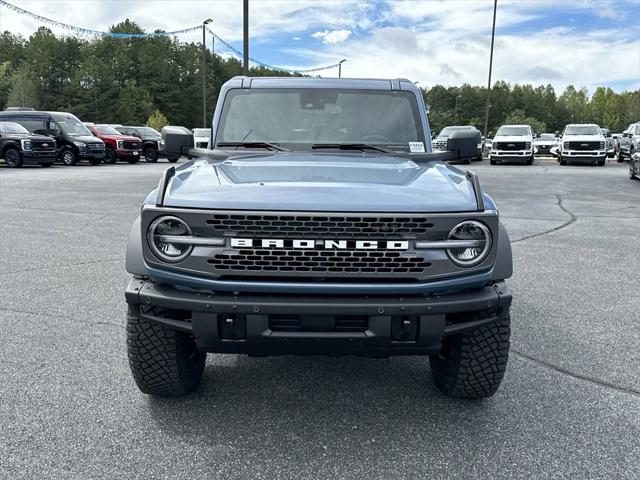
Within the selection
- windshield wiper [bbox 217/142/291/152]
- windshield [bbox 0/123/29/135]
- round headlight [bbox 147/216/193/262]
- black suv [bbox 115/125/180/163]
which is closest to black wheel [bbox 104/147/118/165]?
black suv [bbox 115/125/180/163]

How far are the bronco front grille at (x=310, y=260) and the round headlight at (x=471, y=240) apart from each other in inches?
8.7

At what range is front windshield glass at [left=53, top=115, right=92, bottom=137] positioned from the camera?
23.6 metres

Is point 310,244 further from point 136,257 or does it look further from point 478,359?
point 478,359

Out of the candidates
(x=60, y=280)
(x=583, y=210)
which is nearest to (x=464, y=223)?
(x=60, y=280)

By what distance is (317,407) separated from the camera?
126 inches

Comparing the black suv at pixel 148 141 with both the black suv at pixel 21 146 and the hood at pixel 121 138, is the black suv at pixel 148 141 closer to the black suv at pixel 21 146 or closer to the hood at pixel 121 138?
the hood at pixel 121 138

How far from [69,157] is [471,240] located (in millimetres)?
23870

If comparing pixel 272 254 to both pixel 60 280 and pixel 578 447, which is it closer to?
pixel 578 447

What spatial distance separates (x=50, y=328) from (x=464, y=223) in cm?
320

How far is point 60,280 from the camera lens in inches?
226

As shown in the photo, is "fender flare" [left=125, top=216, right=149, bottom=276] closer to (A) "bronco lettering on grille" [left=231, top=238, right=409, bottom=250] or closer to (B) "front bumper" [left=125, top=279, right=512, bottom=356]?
(B) "front bumper" [left=125, top=279, right=512, bottom=356]

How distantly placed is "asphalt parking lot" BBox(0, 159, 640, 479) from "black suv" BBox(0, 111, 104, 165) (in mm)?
19256

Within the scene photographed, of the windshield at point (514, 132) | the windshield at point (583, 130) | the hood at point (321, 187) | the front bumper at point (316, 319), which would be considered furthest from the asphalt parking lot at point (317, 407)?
the windshield at point (583, 130)

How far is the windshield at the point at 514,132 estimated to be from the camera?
2798 centimetres
